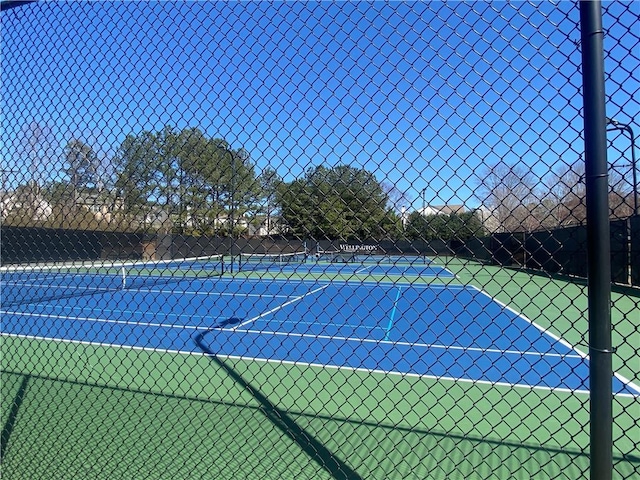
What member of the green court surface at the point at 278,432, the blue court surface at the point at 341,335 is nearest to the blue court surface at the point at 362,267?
the blue court surface at the point at 341,335

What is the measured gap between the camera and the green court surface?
8.96 ft

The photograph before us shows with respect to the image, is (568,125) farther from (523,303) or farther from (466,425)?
(523,303)

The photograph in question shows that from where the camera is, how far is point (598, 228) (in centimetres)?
124

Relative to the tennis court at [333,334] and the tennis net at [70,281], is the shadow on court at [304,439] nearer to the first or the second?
the tennis court at [333,334]

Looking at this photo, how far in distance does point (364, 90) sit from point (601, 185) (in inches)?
44.0

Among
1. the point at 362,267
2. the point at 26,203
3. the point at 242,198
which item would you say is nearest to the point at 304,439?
the point at 242,198

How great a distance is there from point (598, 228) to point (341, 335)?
22.1 feet

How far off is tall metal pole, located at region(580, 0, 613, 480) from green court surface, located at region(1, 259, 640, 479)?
80 cm

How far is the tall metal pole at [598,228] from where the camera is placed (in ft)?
4.04

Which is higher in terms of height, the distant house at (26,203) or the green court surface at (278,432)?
the distant house at (26,203)

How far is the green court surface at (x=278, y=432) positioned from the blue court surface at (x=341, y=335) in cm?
39

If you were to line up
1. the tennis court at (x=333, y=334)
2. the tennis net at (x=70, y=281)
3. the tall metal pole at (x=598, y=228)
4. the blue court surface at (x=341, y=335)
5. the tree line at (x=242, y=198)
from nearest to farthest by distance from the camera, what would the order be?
1. the tall metal pole at (x=598, y=228)
2. the tree line at (x=242, y=198)
3. the tennis court at (x=333, y=334)
4. the blue court surface at (x=341, y=335)
5. the tennis net at (x=70, y=281)

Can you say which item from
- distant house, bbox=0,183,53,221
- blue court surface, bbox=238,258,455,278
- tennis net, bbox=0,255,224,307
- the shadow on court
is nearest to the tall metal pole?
blue court surface, bbox=238,258,455,278

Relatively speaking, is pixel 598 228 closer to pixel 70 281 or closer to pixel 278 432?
pixel 278 432
